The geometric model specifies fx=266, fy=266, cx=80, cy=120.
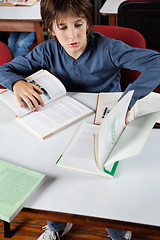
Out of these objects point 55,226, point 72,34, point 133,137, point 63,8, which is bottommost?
point 55,226

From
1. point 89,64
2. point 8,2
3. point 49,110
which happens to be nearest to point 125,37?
point 89,64

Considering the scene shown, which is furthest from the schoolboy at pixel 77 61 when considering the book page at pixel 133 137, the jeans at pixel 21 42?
the jeans at pixel 21 42

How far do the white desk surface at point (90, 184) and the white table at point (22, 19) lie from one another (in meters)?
1.57

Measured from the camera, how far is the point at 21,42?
2676 mm

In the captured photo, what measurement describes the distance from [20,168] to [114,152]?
1.05 ft

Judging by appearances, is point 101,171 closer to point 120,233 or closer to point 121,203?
point 121,203

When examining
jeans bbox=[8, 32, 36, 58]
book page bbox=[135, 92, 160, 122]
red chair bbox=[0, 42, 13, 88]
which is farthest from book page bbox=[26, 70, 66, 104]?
jeans bbox=[8, 32, 36, 58]

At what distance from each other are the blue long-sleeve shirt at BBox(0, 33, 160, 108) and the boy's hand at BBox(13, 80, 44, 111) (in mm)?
71

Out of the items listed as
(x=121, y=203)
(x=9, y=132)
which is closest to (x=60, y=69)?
(x=9, y=132)

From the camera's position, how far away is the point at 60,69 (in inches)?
55.3

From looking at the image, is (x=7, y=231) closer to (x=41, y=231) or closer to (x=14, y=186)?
(x=41, y=231)

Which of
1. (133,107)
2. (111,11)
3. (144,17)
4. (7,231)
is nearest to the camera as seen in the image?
(133,107)

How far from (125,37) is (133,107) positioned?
543 millimetres

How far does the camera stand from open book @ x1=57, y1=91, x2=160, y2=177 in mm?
771
